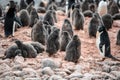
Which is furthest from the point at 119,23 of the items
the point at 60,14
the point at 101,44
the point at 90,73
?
the point at 90,73

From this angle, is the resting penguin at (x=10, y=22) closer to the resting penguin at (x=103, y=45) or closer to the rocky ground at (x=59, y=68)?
the rocky ground at (x=59, y=68)

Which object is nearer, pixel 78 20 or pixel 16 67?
pixel 16 67

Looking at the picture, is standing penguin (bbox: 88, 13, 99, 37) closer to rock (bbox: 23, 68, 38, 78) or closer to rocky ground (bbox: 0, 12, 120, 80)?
rocky ground (bbox: 0, 12, 120, 80)

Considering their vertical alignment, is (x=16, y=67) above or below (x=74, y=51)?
below

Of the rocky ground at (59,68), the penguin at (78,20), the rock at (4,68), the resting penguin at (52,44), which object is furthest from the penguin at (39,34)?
the penguin at (78,20)

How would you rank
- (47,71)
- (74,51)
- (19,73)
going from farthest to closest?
1. (74,51)
2. (47,71)
3. (19,73)

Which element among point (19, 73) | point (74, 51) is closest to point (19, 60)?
point (19, 73)

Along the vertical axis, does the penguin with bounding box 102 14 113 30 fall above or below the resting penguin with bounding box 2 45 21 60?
above

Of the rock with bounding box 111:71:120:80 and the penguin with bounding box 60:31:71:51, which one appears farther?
the penguin with bounding box 60:31:71:51

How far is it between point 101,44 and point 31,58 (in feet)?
5.86

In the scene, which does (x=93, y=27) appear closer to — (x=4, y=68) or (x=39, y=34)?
(x=39, y=34)

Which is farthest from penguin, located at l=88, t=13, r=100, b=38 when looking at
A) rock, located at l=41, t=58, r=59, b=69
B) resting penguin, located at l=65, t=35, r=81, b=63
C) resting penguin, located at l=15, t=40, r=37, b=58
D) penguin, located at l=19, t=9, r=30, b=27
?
rock, located at l=41, t=58, r=59, b=69

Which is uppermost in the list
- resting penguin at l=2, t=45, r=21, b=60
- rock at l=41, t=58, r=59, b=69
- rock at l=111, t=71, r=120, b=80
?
resting penguin at l=2, t=45, r=21, b=60

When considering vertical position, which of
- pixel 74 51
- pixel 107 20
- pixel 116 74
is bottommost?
pixel 116 74
